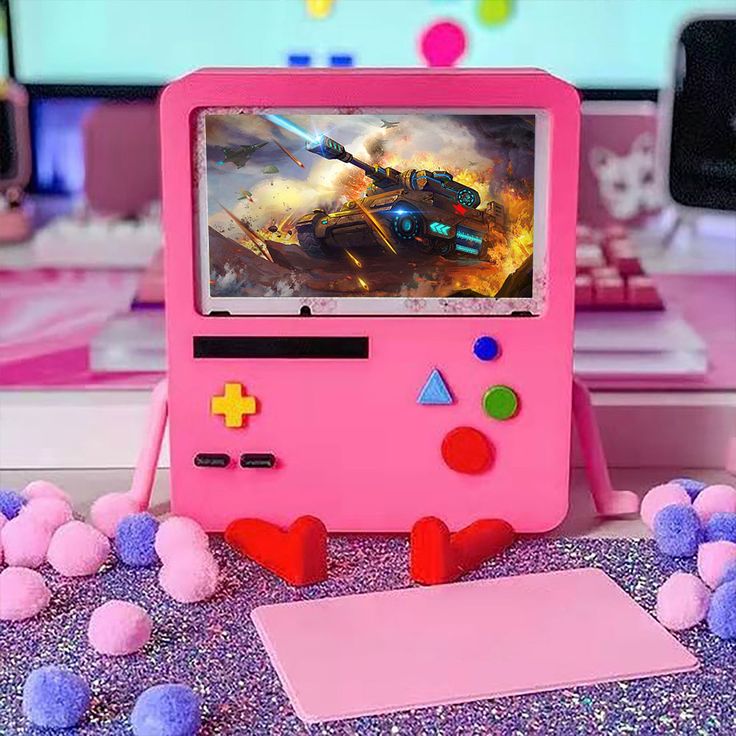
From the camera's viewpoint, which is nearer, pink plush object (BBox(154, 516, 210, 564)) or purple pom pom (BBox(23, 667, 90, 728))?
purple pom pom (BBox(23, 667, 90, 728))

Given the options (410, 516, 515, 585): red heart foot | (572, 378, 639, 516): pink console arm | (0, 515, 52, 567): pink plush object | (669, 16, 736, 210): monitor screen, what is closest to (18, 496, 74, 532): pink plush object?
(0, 515, 52, 567): pink plush object

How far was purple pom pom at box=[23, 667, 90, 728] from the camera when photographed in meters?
0.51

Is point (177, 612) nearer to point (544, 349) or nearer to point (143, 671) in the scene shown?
point (143, 671)

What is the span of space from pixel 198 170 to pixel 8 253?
0.69 feet

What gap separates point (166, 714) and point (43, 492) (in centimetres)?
28

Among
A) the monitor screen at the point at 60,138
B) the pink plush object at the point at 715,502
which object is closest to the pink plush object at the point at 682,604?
the pink plush object at the point at 715,502

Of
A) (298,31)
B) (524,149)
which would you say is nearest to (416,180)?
(524,149)

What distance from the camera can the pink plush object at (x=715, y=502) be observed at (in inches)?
28.9

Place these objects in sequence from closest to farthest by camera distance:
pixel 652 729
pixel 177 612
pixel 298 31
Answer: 1. pixel 652 729
2. pixel 177 612
3. pixel 298 31

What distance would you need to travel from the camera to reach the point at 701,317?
33.7 inches

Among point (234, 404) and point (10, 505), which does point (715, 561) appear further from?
point (10, 505)

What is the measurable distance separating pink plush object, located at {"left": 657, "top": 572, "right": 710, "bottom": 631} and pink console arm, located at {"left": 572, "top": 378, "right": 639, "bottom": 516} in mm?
139

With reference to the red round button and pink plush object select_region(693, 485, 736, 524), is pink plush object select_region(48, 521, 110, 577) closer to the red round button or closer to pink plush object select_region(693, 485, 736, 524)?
the red round button

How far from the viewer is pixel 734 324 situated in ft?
2.82
